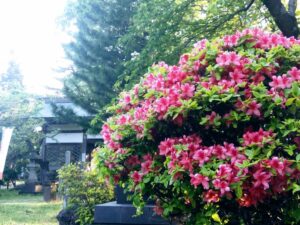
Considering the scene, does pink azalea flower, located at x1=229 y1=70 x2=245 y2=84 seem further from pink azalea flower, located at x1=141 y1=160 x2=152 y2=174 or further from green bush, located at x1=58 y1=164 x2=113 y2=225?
green bush, located at x1=58 y1=164 x2=113 y2=225

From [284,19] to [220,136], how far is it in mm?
3805

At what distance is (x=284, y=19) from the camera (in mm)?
5719

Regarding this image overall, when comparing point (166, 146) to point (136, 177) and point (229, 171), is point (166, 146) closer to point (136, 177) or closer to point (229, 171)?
point (136, 177)

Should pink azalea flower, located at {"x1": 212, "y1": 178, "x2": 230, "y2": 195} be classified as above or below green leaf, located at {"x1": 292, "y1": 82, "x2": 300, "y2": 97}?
below

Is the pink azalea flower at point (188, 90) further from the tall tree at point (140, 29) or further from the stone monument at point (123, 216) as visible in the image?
the tall tree at point (140, 29)

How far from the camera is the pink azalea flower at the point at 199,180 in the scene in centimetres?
216

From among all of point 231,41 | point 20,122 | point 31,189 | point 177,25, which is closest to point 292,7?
point 177,25

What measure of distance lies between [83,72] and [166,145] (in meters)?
9.24

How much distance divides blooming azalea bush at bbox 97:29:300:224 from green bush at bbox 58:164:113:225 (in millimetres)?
3025

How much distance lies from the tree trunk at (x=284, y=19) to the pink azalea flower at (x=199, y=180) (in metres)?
4.20

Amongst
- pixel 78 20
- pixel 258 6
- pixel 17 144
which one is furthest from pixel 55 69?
pixel 258 6

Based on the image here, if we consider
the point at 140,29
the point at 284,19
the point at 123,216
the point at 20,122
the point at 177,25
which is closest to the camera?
the point at 123,216

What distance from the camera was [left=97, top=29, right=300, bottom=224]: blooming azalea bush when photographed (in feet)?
7.14

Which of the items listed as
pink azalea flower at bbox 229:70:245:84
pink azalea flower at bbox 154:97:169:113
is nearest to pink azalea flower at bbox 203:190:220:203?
pink azalea flower at bbox 154:97:169:113
